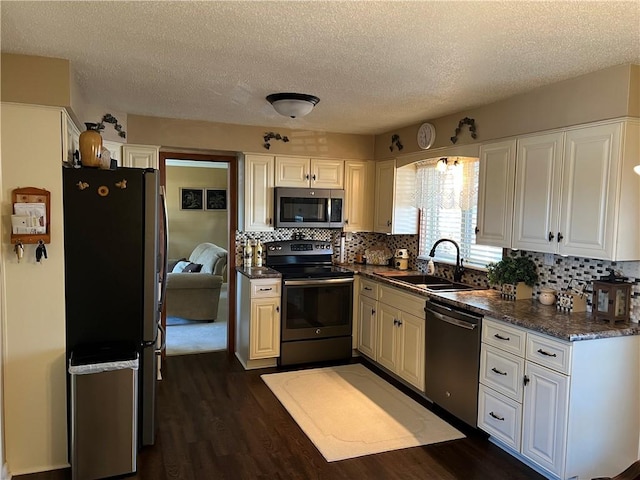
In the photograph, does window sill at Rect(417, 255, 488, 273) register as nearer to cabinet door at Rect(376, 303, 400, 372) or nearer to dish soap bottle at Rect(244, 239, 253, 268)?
cabinet door at Rect(376, 303, 400, 372)

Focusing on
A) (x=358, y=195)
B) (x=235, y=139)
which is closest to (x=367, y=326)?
(x=358, y=195)

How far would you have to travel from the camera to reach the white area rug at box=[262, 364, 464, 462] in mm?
3125

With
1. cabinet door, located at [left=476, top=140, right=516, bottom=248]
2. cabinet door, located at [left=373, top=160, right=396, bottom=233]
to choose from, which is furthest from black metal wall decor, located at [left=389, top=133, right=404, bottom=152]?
cabinet door, located at [left=476, top=140, right=516, bottom=248]

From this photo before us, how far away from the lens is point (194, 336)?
5.54 meters

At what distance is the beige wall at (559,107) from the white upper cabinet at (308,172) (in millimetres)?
1302

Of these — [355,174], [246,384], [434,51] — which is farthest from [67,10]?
[355,174]

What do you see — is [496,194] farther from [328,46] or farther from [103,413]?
[103,413]

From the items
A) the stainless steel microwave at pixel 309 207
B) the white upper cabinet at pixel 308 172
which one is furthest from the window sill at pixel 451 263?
the white upper cabinet at pixel 308 172

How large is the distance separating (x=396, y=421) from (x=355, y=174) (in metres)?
2.61

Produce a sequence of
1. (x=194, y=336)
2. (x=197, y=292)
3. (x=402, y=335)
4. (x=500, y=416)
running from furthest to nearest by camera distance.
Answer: (x=197, y=292) < (x=194, y=336) < (x=402, y=335) < (x=500, y=416)

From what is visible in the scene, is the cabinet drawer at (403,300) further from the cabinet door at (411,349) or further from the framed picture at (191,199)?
the framed picture at (191,199)

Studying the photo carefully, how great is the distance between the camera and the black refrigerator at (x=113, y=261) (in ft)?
9.08

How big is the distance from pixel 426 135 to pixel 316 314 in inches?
76.6

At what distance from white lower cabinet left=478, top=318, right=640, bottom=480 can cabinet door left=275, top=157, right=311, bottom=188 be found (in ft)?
8.62
